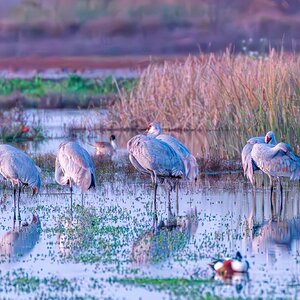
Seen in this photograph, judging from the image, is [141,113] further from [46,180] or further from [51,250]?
[51,250]

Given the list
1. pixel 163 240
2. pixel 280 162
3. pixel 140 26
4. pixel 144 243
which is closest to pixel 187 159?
pixel 280 162

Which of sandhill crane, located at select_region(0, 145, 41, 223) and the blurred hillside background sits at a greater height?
the blurred hillside background

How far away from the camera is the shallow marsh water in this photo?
11508 mm

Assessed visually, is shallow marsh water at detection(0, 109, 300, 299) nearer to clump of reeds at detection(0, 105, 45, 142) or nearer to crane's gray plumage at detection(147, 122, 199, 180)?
crane's gray plumage at detection(147, 122, 199, 180)

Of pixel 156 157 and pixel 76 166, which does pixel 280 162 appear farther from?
pixel 76 166

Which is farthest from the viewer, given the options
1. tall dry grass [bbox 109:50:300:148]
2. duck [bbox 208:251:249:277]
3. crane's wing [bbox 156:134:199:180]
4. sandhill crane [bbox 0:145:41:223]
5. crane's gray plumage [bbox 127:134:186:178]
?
tall dry grass [bbox 109:50:300:148]

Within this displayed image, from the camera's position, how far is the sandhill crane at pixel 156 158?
55.0 ft

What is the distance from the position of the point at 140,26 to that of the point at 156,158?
33.8 m

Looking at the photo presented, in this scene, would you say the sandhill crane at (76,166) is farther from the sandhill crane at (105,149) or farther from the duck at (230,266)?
the sandhill crane at (105,149)

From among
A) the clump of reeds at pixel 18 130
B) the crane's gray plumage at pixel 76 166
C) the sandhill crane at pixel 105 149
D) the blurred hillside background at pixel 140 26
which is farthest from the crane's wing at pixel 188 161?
the blurred hillside background at pixel 140 26

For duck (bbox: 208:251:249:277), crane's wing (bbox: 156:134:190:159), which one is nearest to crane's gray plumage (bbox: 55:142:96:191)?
crane's wing (bbox: 156:134:190:159)

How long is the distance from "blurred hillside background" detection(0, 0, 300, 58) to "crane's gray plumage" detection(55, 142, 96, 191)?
2912 cm

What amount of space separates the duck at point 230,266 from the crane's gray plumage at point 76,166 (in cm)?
540

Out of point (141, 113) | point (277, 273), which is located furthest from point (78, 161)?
point (141, 113)
